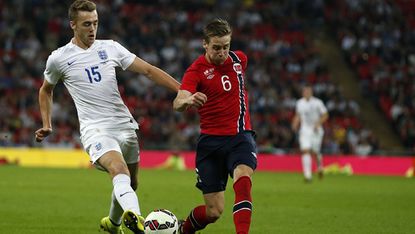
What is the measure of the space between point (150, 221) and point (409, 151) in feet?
71.3

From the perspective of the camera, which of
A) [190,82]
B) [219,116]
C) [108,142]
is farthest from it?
[219,116]

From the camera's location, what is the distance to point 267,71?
34.5 meters

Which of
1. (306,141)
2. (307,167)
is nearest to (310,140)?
(306,141)

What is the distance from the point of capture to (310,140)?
23.2 m

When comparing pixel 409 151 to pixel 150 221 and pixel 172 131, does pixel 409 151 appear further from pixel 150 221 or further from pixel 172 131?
pixel 150 221

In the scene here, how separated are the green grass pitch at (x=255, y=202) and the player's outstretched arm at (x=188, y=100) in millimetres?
2834

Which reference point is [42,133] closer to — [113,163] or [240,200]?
[113,163]

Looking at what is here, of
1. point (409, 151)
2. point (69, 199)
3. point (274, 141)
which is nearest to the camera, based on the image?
point (69, 199)

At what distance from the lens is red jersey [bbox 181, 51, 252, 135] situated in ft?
29.8

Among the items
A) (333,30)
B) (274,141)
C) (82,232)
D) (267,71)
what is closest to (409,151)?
(274,141)

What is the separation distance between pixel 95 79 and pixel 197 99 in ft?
5.06

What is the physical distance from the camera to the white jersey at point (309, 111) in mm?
23141

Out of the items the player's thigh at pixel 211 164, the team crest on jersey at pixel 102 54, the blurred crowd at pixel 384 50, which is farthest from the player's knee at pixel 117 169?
the blurred crowd at pixel 384 50

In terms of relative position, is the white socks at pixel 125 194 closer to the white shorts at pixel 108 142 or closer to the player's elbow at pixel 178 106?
the white shorts at pixel 108 142
